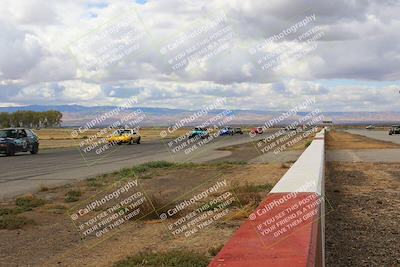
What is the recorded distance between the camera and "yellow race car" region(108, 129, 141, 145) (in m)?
49.7

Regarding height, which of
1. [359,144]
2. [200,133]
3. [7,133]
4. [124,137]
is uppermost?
[7,133]

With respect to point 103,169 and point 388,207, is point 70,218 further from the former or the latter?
point 103,169

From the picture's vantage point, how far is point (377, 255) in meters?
6.32

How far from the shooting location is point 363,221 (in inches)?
341

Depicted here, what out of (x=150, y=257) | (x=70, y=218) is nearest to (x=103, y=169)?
(x=70, y=218)

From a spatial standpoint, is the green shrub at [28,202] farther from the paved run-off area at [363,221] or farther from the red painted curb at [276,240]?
the red painted curb at [276,240]

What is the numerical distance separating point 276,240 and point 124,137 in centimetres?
4682

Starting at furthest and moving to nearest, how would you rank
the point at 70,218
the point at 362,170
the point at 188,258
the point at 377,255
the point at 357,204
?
1. the point at 362,170
2. the point at 357,204
3. the point at 70,218
4. the point at 377,255
5. the point at 188,258

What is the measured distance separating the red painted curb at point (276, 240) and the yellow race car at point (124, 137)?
45.2m

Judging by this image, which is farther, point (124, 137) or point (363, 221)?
point (124, 137)

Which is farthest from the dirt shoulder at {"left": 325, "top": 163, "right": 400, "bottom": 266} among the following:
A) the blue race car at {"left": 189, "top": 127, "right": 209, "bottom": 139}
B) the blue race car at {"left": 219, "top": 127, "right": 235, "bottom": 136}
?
the blue race car at {"left": 219, "top": 127, "right": 235, "bottom": 136}

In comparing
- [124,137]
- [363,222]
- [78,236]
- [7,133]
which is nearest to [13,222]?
[78,236]

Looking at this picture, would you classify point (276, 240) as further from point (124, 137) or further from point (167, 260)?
point (124, 137)

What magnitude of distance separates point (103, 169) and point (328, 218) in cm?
1411
